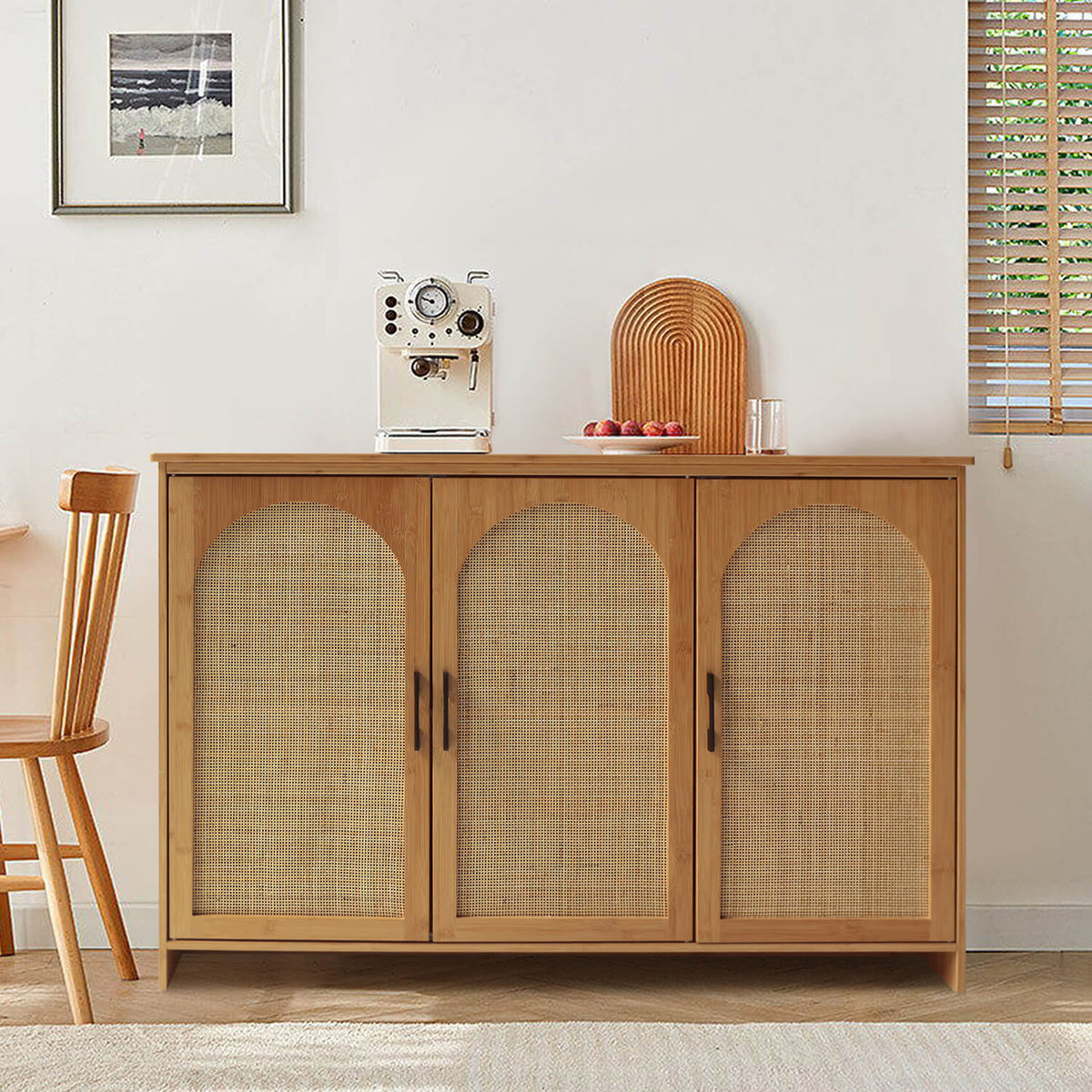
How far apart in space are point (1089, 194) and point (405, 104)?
151cm

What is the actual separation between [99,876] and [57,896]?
0.78 ft

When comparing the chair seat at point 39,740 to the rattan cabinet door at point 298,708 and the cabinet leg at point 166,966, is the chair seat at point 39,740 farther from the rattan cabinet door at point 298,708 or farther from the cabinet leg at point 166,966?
the cabinet leg at point 166,966

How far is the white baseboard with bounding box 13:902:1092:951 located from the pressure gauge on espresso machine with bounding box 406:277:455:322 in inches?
55.0

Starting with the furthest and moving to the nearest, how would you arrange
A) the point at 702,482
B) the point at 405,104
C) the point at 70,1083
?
1. the point at 405,104
2. the point at 702,482
3. the point at 70,1083

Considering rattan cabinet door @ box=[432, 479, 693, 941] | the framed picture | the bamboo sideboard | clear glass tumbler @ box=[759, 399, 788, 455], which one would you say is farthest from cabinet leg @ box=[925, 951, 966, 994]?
the framed picture

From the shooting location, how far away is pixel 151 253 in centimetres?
302

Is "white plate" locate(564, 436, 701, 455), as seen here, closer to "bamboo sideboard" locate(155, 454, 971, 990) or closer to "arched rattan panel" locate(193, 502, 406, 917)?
"bamboo sideboard" locate(155, 454, 971, 990)

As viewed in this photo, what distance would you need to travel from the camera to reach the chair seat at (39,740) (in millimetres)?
2424

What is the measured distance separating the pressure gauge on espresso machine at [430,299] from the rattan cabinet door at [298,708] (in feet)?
1.16

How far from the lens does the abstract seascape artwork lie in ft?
9.88

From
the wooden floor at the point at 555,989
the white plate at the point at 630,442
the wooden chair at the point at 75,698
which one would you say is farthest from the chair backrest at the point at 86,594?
the white plate at the point at 630,442

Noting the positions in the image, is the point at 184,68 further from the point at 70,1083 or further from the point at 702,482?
the point at 70,1083

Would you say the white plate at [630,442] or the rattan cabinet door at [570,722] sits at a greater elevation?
the white plate at [630,442]

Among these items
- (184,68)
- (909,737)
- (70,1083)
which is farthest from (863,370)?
(70,1083)
